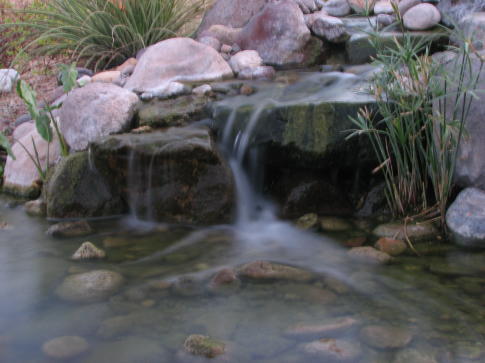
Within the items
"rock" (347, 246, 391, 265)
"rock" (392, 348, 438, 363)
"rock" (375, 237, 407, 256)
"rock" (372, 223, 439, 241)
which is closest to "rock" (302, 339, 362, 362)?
"rock" (392, 348, 438, 363)

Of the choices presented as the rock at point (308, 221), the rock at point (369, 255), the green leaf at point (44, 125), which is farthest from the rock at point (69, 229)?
the rock at point (369, 255)

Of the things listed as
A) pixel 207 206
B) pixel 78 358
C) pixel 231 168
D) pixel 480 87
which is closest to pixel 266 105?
pixel 231 168

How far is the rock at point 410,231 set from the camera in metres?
2.92

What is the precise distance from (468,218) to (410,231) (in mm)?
313

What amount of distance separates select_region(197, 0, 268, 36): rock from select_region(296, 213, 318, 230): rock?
3396 mm

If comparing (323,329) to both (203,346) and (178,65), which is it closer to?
(203,346)

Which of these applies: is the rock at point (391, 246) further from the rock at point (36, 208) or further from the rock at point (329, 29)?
the rock at point (329, 29)

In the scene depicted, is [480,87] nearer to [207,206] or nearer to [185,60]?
[207,206]

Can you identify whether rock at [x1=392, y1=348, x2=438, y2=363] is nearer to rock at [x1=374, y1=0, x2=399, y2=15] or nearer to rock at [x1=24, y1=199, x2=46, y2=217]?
A: rock at [x1=24, y1=199, x2=46, y2=217]

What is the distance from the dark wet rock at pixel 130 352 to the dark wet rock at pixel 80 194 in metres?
1.69

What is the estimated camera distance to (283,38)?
16.8 ft

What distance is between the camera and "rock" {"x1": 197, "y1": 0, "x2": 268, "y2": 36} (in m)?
6.04

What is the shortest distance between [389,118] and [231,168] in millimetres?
1131

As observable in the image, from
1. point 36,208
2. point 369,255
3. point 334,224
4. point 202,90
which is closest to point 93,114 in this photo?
point 36,208
